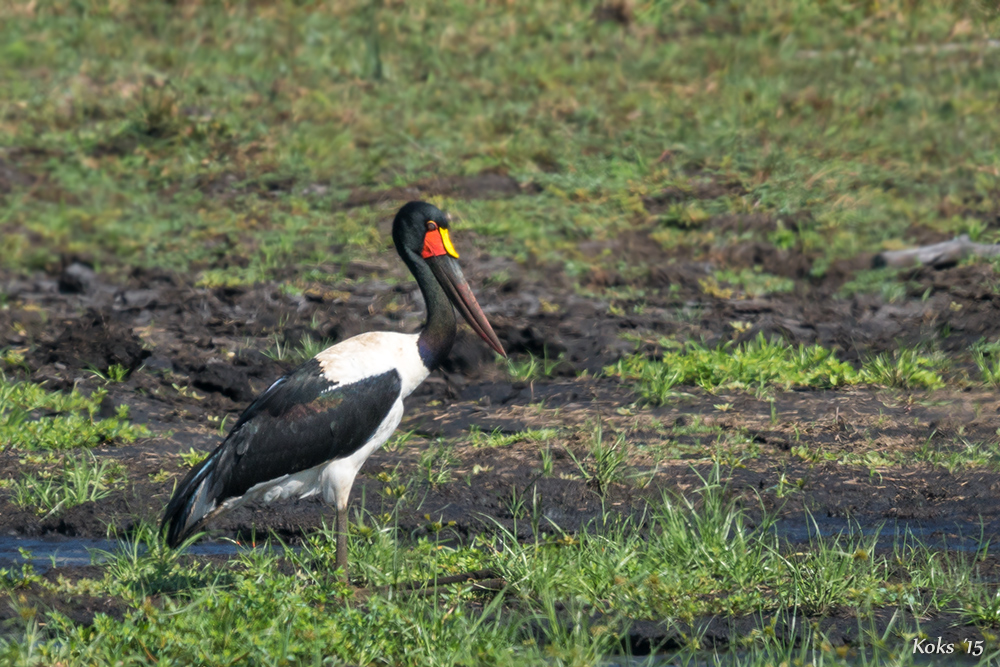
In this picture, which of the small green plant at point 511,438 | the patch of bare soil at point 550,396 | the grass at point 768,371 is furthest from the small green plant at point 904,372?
the small green plant at point 511,438

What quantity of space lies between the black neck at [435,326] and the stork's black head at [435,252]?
0.06 m

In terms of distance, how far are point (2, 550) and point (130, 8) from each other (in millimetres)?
9249

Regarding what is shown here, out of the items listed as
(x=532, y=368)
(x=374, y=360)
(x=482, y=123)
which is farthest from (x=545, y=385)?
(x=482, y=123)

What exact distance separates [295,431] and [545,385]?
254 centimetres

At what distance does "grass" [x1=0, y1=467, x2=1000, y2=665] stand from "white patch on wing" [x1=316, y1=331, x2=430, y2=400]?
61 cm

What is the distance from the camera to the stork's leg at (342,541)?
4.55 meters

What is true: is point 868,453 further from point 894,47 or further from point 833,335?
point 894,47

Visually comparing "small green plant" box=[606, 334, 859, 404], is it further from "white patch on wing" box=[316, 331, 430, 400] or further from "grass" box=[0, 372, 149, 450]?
"grass" box=[0, 372, 149, 450]

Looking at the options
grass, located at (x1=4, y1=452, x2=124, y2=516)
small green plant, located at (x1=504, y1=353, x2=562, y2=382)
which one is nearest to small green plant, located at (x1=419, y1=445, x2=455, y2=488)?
small green plant, located at (x1=504, y1=353, x2=562, y2=382)

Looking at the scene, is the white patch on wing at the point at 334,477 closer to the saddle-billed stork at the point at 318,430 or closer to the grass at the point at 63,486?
the saddle-billed stork at the point at 318,430

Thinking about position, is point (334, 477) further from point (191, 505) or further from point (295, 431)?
point (191, 505)

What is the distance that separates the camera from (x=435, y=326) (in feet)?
17.1

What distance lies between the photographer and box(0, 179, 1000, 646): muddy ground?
5527mm

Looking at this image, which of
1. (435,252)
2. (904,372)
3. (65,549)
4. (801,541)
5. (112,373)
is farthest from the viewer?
(112,373)
